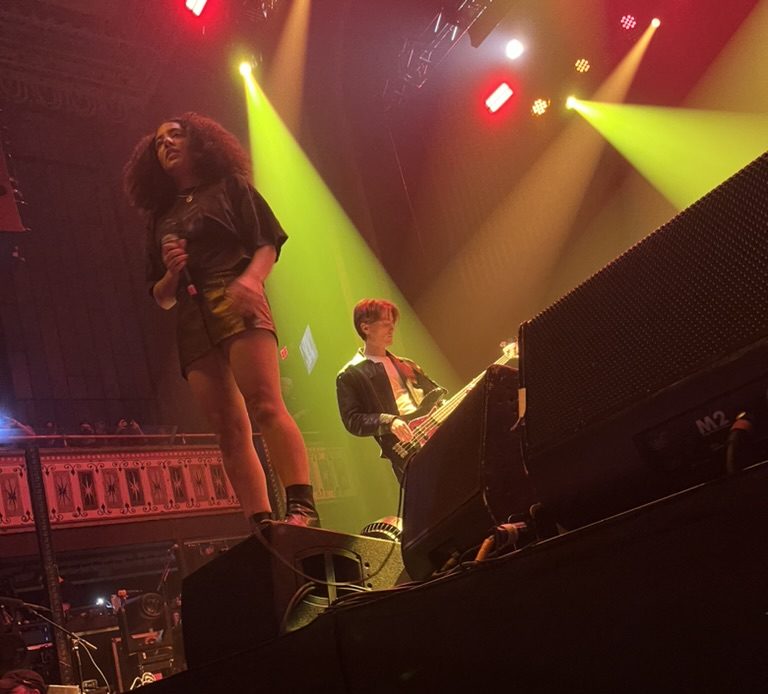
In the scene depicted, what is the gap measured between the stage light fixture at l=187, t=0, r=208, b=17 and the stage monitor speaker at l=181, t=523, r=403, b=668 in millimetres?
4856

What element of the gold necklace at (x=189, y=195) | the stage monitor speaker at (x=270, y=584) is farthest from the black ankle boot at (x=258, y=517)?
the gold necklace at (x=189, y=195)

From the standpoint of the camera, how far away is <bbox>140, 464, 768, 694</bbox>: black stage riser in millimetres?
709

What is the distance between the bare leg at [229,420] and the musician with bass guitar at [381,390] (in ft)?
3.58

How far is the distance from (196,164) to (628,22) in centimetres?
455

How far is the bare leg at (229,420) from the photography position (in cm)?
214

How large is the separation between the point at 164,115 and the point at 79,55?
0.86m

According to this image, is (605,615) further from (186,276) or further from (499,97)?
(499,97)

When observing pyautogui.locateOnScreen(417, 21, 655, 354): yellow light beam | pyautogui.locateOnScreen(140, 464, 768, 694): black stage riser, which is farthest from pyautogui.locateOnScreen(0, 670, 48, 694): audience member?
pyautogui.locateOnScreen(417, 21, 655, 354): yellow light beam

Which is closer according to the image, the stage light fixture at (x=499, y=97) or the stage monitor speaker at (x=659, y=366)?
the stage monitor speaker at (x=659, y=366)

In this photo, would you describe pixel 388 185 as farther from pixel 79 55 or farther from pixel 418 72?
pixel 79 55

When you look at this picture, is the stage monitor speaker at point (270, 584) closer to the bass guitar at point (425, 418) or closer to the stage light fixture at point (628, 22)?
the bass guitar at point (425, 418)

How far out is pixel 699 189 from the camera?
235 inches

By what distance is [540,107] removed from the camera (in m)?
6.41

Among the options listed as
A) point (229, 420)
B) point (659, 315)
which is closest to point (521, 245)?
point (229, 420)
